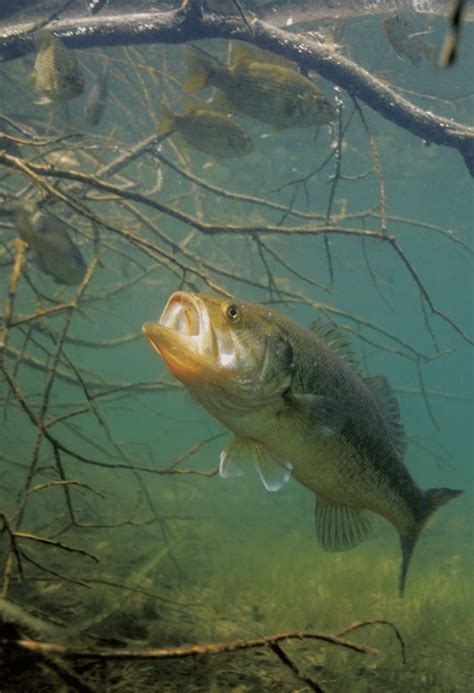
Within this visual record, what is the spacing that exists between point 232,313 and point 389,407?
3.82ft

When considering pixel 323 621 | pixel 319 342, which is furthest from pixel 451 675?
pixel 319 342

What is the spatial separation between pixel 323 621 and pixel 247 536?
6.81 metres

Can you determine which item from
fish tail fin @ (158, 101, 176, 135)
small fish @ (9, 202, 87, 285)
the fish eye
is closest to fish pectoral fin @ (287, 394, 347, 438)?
the fish eye

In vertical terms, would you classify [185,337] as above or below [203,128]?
below

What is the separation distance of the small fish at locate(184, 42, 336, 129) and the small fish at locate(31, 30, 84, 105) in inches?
44.7

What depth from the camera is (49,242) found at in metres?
4.10

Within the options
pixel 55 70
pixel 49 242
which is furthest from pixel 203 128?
pixel 49 242

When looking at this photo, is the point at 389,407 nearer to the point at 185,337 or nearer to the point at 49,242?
the point at 185,337

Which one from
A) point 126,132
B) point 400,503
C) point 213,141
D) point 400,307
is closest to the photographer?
point 400,503

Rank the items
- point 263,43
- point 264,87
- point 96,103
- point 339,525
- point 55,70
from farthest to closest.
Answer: point 263,43 < point 96,103 < point 264,87 < point 55,70 < point 339,525

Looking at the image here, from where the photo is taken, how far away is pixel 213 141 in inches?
221

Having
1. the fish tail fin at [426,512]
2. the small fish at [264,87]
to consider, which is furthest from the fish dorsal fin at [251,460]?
the small fish at [264,87]

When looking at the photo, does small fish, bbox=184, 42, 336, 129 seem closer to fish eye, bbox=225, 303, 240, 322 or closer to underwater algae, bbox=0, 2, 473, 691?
underwater algae, bbox=0, 2, 473, 691

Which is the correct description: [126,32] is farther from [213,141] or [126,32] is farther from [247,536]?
[247,536]
